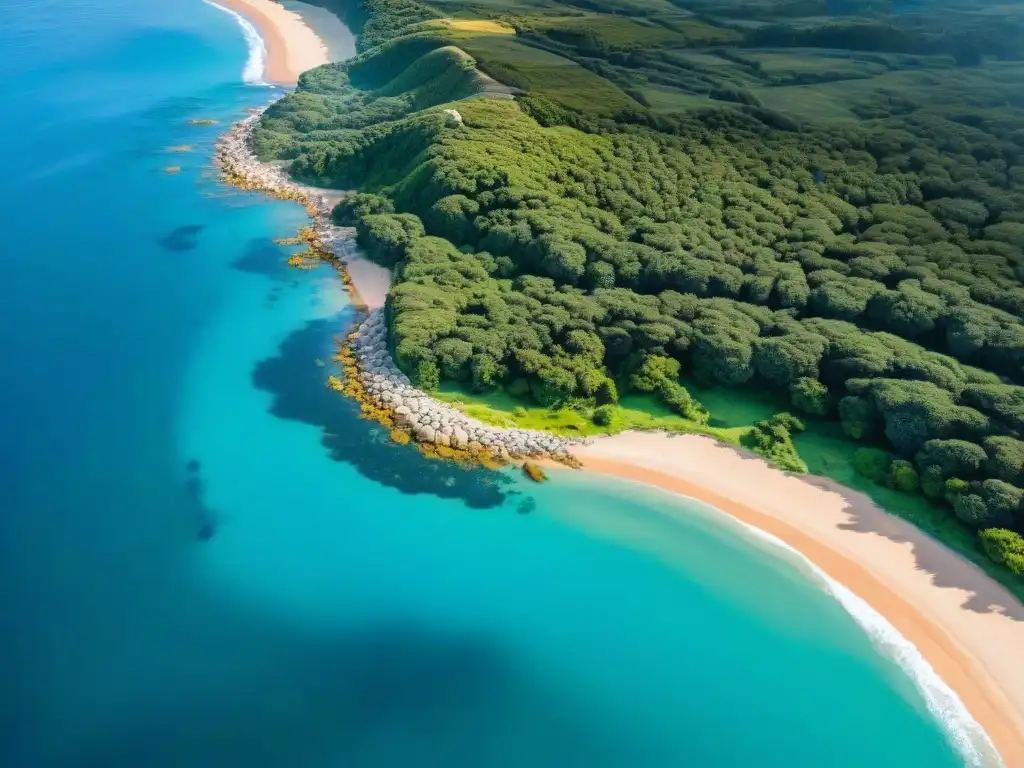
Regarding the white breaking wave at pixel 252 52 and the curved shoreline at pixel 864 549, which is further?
the white breaking wave at pixel 252 52

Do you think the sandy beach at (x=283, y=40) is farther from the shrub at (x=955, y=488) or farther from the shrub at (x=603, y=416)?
the shrub at (x=955, y=488)

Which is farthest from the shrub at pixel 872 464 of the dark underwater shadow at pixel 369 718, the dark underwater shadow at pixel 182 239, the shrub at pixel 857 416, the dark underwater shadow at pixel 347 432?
the dark underwater shadow at pixel 182 239

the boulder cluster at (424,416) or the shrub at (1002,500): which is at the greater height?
the shrub at (1002,500)

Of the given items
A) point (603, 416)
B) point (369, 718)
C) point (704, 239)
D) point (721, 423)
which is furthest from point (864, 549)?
point (704, 239)

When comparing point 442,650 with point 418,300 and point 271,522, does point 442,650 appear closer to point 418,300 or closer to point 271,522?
point 271,522

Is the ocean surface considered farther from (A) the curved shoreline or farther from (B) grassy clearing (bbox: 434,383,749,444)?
(B) grassy clearing (bbox: 434,383,749,444)

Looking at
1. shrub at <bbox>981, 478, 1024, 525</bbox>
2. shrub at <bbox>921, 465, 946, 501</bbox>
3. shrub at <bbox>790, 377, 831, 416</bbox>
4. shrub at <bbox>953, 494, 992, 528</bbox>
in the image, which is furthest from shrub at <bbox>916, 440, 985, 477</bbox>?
shrub at <bbox>790, 377, 831, 416</bbox>

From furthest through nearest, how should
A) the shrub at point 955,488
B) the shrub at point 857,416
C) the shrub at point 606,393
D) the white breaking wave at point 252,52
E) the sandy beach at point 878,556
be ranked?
the white breaking wave at point 252,52 < the shrub at point 606,393 < the shrub at point 857,416 < the shrub at point 955,488 < the sandy beach at point 878,556

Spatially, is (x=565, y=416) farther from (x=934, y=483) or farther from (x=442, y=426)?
(x=934, y=483)
